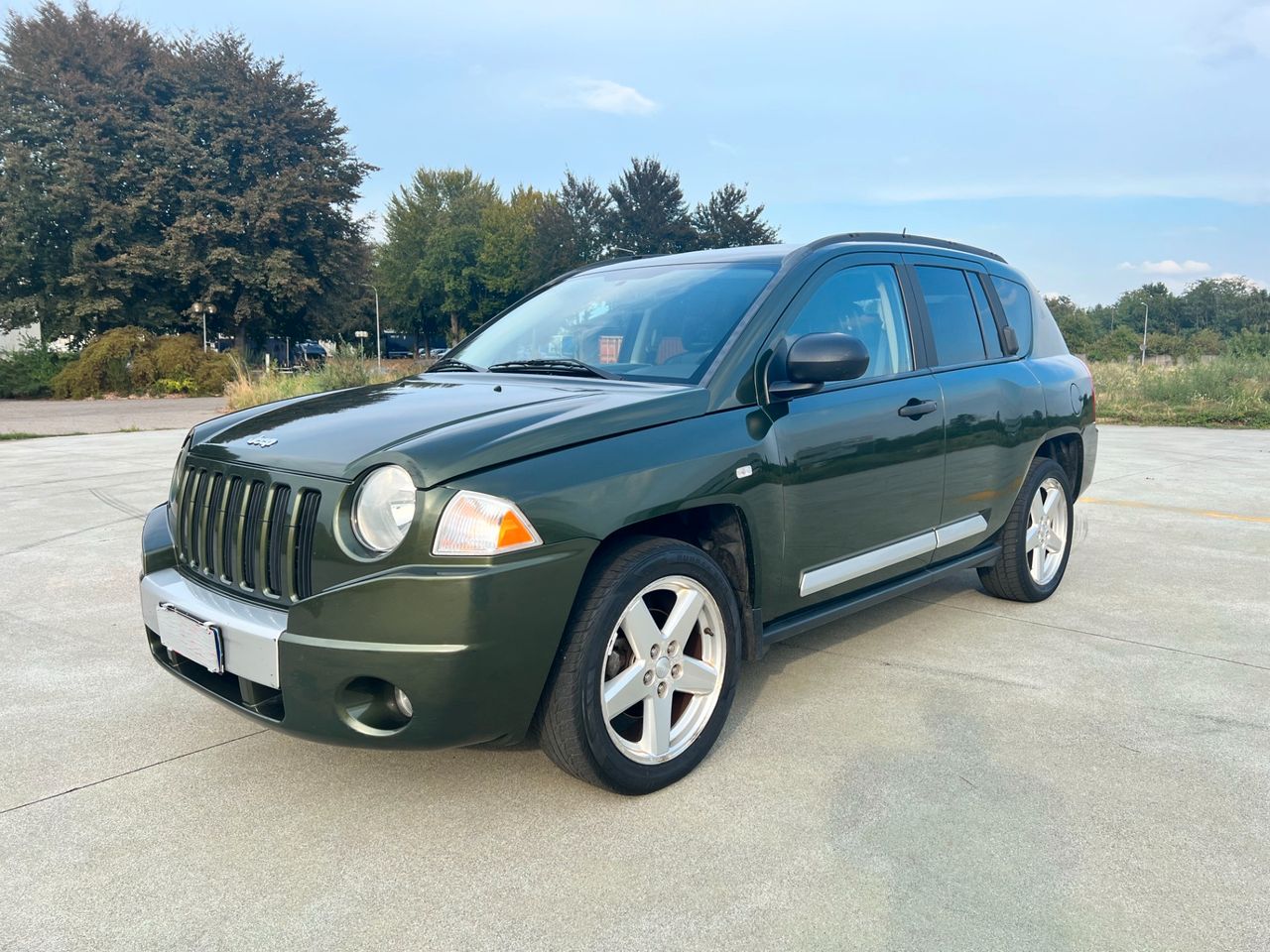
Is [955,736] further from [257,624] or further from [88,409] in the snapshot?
[88,409]

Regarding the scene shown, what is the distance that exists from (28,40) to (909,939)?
38789 millimetres

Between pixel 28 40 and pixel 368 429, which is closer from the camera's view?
pixel 368 429

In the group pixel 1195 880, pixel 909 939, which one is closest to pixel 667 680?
pixel 909 939

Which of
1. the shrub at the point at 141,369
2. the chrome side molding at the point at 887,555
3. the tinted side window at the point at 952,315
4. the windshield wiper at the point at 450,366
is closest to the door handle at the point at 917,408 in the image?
the tinted side window at the point at 952,315

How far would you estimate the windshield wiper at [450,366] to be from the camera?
4.12 metres

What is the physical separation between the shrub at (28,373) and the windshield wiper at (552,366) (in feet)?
94.7

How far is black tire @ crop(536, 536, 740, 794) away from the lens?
8.73 feet

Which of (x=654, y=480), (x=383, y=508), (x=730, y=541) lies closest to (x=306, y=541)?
(x=383, y=508)

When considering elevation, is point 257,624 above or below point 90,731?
above

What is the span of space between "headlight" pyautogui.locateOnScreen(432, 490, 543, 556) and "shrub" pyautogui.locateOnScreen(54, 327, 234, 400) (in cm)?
2793

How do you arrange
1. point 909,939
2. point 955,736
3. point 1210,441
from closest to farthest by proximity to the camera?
point 909,939, point 955,736, point 1210,441

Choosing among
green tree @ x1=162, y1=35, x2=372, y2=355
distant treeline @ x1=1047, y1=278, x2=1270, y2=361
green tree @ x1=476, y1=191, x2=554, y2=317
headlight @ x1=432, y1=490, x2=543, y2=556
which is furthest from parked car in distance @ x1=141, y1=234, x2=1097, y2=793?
distant treeline @ x1=1047, y1=278, x2=1270, y2=361

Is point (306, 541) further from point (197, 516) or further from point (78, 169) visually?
point (78, 169)

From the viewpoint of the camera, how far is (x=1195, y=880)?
2.46 metres
